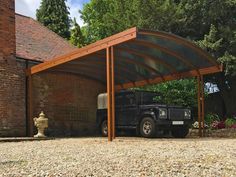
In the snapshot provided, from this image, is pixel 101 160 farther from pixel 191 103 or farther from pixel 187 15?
pixel 187 15

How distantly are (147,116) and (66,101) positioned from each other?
502 cm

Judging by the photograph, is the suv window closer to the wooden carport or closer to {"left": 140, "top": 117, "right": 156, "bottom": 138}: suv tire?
{"left": 140, "top": 117, "right": 156, "bottom": 138}: suv tire

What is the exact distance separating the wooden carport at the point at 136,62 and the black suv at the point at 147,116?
112 cm

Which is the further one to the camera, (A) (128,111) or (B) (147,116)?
(A) (128,111)

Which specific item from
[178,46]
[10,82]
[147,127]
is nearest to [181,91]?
[147,127]

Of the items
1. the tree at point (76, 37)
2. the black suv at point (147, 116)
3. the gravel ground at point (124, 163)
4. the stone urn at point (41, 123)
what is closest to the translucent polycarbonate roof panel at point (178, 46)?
the black suv at point (147, 116)

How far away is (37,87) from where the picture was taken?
55.2ft

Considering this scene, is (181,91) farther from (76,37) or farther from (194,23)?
(76,37)

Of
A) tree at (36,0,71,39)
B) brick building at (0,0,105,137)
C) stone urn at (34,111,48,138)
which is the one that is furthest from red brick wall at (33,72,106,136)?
tree at (36,0,71,39)

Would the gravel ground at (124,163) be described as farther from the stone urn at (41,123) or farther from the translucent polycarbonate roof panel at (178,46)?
the stone urn at (41,123)

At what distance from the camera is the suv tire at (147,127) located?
14.0m

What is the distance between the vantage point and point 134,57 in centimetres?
1516

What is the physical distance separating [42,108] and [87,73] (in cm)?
281

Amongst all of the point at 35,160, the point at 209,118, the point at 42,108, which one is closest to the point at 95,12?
the point at 209,118
